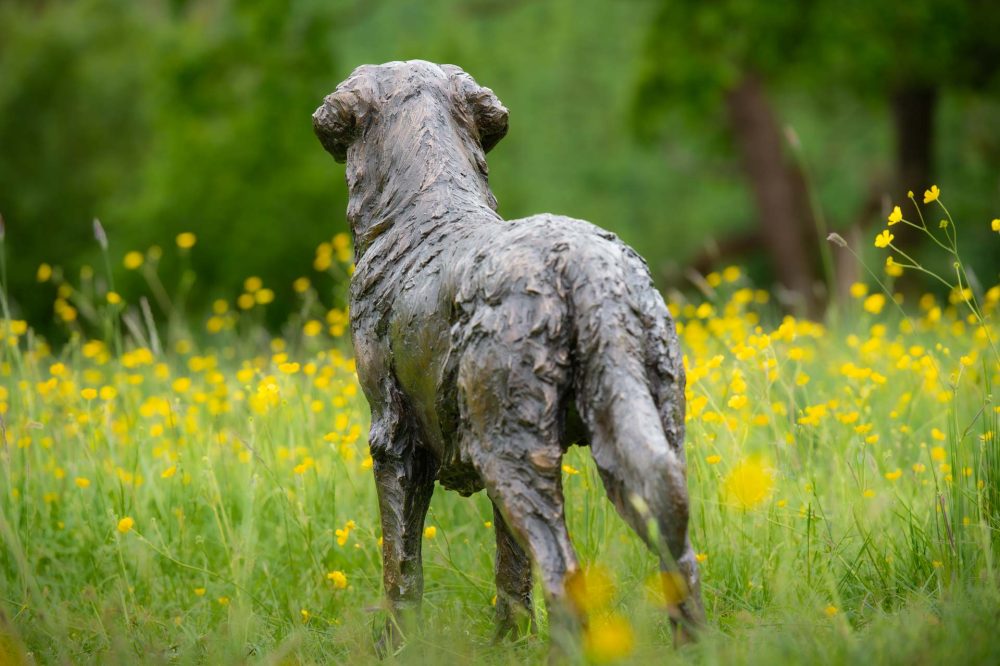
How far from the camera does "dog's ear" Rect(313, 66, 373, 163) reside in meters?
3.64

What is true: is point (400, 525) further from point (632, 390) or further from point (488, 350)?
point (632, 390)

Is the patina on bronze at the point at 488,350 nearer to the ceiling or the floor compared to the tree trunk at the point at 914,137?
nearer to the floor

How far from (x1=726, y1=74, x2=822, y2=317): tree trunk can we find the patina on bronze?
37.0ft

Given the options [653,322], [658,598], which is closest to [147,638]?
[658,598]

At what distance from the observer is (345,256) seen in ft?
19.8

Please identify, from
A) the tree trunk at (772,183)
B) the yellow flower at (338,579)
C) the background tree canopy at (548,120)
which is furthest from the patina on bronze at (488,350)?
the tree trunk at (772,183)

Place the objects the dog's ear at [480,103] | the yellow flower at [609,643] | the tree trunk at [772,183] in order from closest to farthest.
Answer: the yellow flower at [609,643] < the dog's ear at [480,103] < the tree trunk at [772,183]

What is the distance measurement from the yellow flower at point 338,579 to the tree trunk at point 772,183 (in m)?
11.0

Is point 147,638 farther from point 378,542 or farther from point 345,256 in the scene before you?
point 345,256

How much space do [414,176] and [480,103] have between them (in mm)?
421

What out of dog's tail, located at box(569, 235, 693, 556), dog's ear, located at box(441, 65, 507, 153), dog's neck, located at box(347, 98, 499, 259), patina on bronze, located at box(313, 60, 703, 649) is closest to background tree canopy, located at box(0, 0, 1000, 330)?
dog's ear, located at box(441, 65, 507, 153)

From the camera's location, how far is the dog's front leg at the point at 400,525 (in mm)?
3455

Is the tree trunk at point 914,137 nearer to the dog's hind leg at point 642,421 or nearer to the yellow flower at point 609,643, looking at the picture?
the dog's hind leg at point 642,421

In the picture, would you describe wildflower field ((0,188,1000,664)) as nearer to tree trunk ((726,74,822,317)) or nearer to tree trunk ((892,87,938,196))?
tree trunk ((726,74,822,317))
